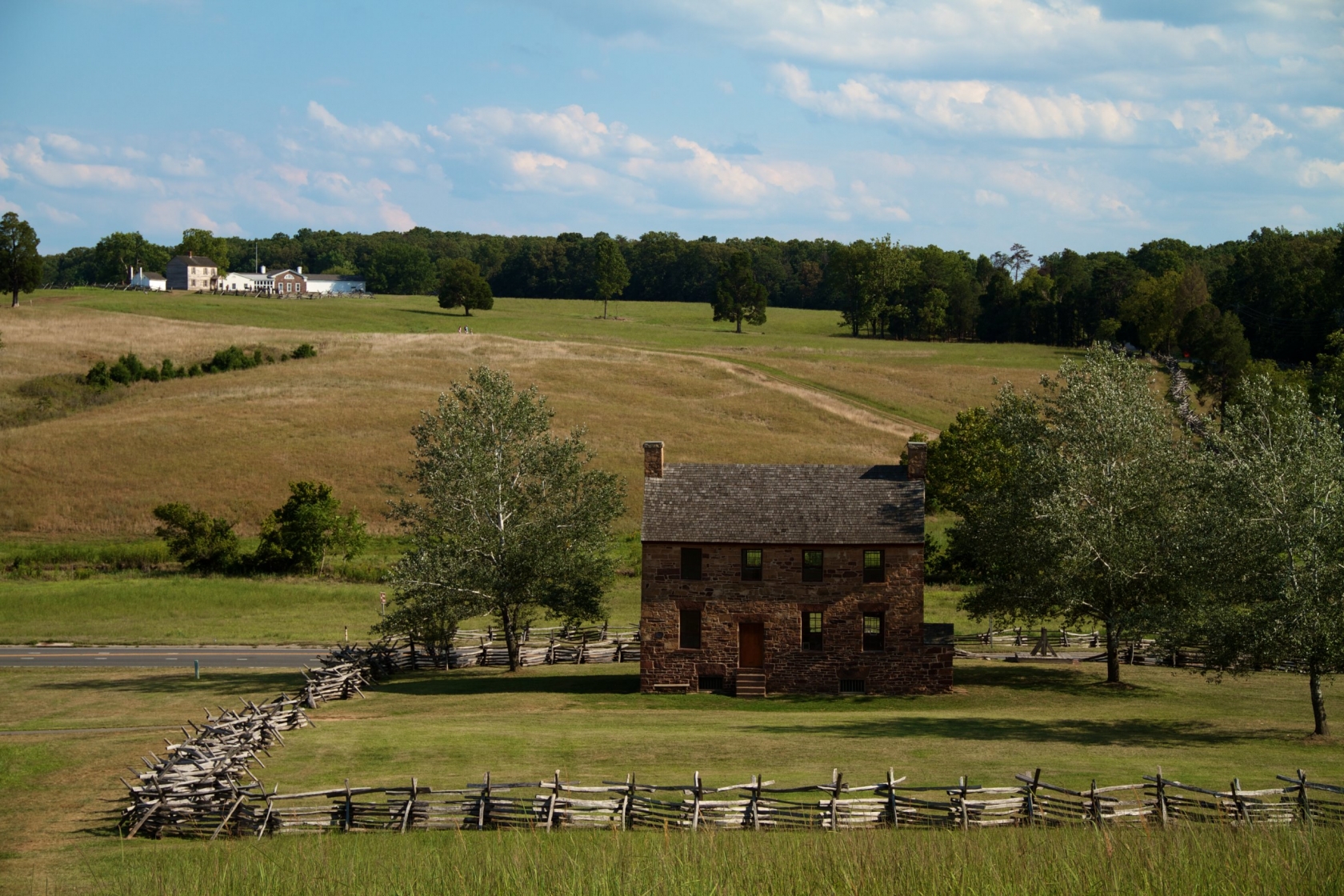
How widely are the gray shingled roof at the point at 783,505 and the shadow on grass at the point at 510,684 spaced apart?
565 centimetres

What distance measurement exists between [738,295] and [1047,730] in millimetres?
127818

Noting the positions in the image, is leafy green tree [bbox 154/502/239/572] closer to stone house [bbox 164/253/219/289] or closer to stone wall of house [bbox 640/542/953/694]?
stone wall of house [bbox 640/542/953/694]

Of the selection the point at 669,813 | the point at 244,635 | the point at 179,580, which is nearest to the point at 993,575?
the point at 669,813

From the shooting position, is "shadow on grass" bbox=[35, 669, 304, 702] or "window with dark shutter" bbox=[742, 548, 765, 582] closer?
"shadow on grass" bbox=[35, 669, 304, 702]

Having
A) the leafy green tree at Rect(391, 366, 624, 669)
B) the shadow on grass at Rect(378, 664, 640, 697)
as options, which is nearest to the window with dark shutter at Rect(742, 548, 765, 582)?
the shadow on grass at Rect(378, 664, 640, 697)

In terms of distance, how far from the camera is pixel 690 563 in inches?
1638

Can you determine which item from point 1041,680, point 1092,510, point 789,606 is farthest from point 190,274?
point 1092,510

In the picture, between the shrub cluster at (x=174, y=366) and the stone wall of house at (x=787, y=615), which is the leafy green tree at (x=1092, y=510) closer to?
the stone wall of house at (x=787, y=615)

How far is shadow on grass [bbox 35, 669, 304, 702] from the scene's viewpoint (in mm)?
38562

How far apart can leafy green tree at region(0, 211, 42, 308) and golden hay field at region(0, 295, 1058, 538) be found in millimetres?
4244

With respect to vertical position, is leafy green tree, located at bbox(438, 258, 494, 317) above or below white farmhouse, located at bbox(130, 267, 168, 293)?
below

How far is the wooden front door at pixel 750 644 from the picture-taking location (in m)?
41.2

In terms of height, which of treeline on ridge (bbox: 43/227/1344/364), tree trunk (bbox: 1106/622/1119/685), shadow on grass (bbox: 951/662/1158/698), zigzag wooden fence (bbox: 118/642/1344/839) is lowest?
shadow on grass (bbox: 951/662/1158/698)

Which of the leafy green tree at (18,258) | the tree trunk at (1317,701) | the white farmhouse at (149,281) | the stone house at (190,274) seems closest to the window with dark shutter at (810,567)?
the tree trunk at (1317,701)
